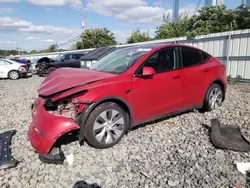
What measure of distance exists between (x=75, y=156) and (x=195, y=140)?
2.01 m

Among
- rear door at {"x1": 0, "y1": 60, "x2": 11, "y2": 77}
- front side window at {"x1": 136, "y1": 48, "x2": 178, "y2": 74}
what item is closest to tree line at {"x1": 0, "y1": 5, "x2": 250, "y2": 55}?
front side window at {"x1": 136, "y1": 48, "x2": 178, "y2": 74}

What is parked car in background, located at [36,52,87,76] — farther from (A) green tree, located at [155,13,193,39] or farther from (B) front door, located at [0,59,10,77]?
(A) green tree, located at [155,13,193,39]

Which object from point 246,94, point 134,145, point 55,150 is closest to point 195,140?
point 134,145

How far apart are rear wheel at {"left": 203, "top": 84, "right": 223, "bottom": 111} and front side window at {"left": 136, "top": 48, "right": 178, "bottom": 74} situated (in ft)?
4.17

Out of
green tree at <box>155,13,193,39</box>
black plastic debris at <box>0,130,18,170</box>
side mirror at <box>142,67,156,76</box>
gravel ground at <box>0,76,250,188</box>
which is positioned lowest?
gravel ground at <box>0,76,250,188</box>

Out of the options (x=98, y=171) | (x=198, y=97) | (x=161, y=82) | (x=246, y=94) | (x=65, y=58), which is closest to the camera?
(x=98, y=171)

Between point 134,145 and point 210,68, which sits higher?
point 210,68

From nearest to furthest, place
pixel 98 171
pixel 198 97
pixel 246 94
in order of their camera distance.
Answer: pixel 98 171 < pixel 198 97 < pixel 246 94

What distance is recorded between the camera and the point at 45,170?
10.0 feet

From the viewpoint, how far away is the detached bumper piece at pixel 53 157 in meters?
3.12

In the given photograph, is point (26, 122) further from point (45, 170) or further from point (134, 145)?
point (134, 145)

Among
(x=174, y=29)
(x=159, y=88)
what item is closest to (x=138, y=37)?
(x=174, y=29)

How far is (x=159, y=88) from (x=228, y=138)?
1444 millimetres

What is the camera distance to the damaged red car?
3295 millimetres
